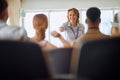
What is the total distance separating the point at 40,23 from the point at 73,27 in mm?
1005

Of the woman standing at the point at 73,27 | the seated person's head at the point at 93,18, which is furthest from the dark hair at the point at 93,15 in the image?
the woman standing at the point at 73,27

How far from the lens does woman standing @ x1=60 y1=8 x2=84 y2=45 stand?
11.4ft

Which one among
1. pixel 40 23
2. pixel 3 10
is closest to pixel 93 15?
pixel 40 23

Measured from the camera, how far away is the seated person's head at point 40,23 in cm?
260

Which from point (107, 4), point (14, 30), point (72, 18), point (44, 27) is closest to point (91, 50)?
point (14, 30)

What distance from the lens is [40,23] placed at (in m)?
2.62

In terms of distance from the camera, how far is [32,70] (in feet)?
4.20

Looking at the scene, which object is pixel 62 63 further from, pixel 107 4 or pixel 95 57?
pixel 107 4

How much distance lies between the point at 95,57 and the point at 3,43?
1.27 ft

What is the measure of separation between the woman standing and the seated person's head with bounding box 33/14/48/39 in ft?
2.61

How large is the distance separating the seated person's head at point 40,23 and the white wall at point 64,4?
4931mm

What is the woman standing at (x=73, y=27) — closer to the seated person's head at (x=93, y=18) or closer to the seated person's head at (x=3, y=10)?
the seated person's head at (x=93, y=18)

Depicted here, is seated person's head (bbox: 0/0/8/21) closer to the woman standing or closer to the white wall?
the woman standing

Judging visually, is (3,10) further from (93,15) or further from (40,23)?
(93,15)
